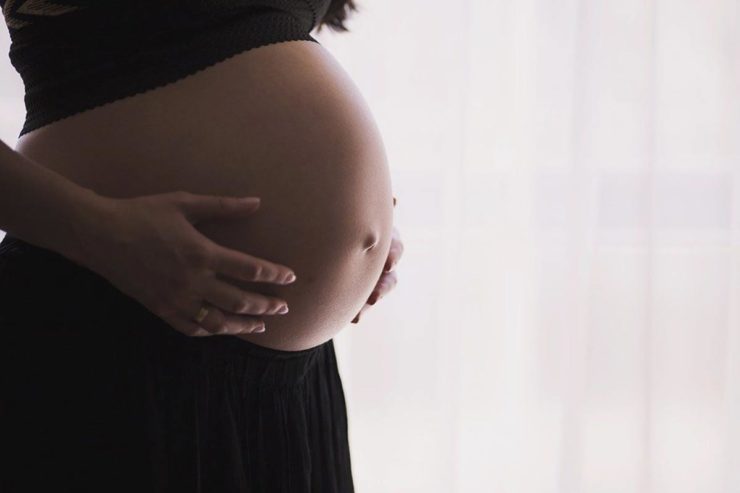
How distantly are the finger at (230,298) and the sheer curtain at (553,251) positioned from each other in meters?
0.97

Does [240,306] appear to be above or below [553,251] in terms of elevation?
below

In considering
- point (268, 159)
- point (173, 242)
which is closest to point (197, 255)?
point (173, 242)

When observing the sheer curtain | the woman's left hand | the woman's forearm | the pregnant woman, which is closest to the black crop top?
the pregnant woman

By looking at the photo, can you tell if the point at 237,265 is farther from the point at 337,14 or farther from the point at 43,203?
the point at 337,14

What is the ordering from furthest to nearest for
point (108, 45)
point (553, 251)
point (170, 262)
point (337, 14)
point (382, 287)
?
point (553, 251) → point (337, 14) → point (382, 287) → point (108, 45) → point (170, 262)

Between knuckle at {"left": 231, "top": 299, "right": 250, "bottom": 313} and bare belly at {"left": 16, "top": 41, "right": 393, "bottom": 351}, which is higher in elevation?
bare belly at {"left": 16, "top": 41, "right": 393, "bottom": 351}

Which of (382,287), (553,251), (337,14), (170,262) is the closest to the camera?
(170,262)

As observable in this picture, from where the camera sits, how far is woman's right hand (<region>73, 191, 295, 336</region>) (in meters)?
0.55

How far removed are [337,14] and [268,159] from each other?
394mm

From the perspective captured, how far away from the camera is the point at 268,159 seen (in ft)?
2.19

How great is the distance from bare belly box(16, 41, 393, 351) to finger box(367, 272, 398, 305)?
9cm

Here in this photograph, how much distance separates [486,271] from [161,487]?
1.03 metres

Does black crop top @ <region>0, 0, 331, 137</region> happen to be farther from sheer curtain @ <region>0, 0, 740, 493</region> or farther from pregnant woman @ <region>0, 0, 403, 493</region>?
sheer curtain @ <region>0, 0, 740, 493</region>

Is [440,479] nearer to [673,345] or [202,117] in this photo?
[673,345]
